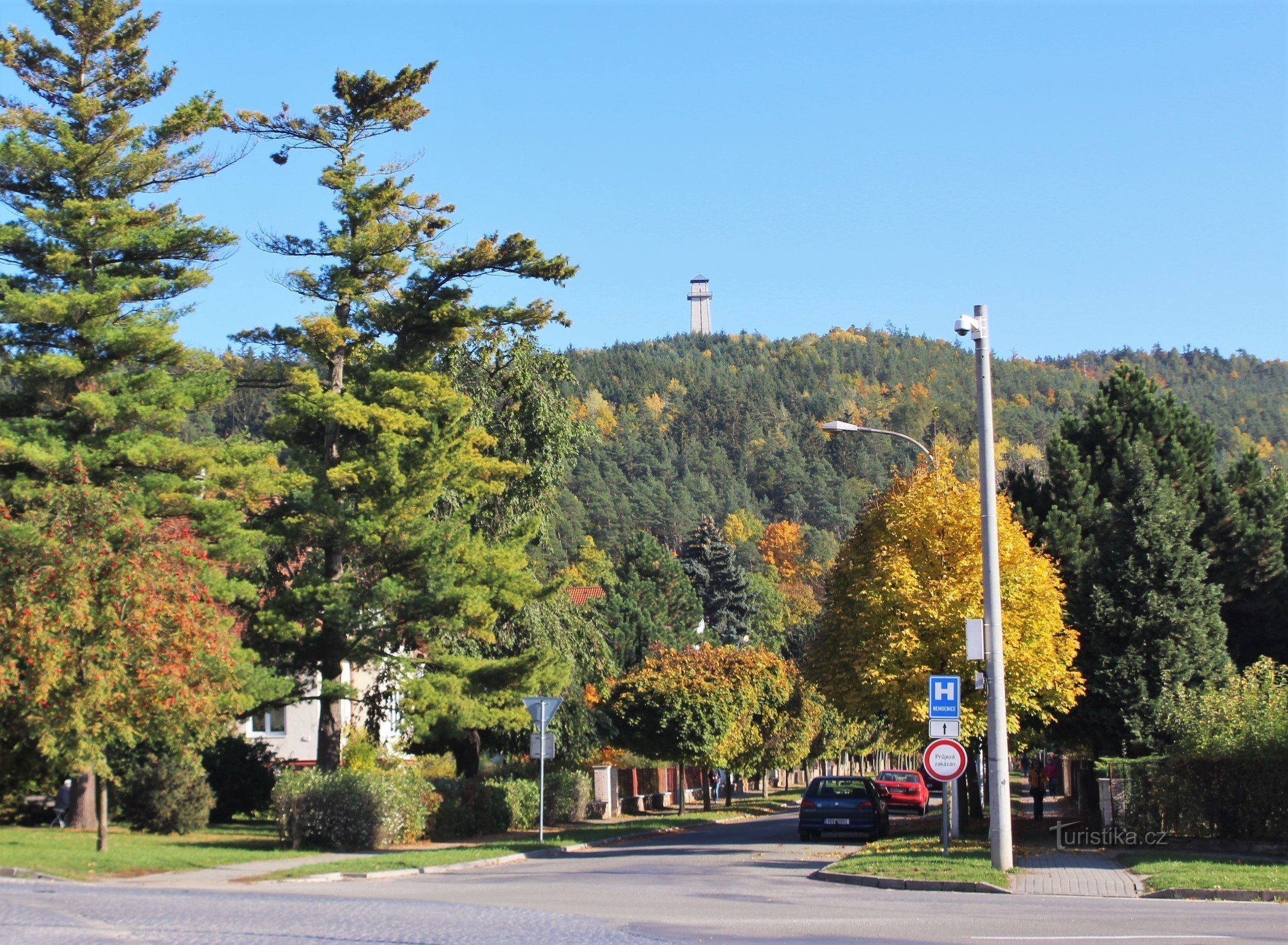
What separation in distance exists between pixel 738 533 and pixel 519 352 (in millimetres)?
115815

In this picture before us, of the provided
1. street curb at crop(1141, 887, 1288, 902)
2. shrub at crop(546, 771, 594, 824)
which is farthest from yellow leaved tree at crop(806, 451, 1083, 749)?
shrub at crop(546, 771, 594, 824)

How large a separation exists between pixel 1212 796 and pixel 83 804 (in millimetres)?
23259

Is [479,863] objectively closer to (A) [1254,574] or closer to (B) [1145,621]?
(B) [1145,621]

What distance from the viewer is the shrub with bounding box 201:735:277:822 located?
33906 mm

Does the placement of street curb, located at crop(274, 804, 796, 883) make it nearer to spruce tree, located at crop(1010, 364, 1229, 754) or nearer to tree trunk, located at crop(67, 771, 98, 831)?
tree trunk, located at crop(67, 771, 98, 831)

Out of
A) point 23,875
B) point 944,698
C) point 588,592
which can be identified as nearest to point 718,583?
point 588,592

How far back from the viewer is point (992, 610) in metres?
19.3

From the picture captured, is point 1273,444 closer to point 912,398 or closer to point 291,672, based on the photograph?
point 912,398

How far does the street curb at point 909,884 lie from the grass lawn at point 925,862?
0.26 ft

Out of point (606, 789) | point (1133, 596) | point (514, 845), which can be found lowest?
point (606, 789)

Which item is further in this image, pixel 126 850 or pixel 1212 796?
pixel 1212 796

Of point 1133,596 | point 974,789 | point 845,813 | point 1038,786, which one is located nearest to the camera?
point 1133,596

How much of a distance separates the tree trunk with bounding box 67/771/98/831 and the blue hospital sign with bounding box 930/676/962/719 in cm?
1855

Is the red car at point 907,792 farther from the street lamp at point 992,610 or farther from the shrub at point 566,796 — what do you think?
the street lamp at point 992,610
